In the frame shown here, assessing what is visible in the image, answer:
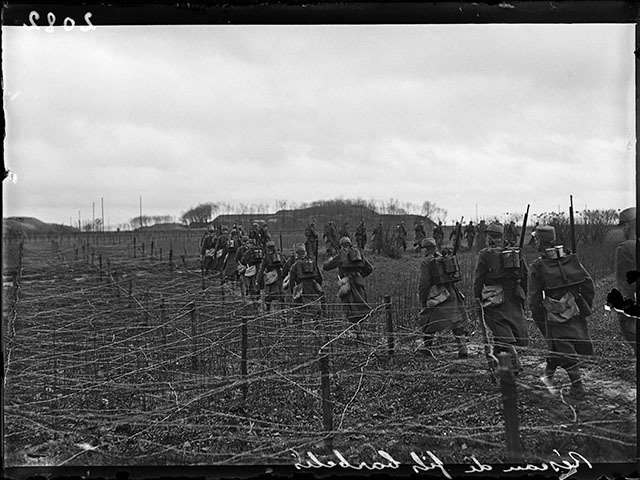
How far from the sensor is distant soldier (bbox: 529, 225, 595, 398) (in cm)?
251

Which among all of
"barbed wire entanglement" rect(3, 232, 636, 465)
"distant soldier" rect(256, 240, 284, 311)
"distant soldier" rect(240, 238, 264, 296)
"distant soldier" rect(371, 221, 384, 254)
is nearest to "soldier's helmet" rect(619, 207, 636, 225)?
"barbed wire entanglement" rect(3, 232, 636, 465)

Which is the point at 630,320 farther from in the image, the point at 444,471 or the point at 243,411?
the point at 243,411

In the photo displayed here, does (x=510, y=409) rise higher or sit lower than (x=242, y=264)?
lower

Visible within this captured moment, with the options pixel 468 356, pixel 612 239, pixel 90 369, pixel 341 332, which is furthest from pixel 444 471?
pixel 90 369

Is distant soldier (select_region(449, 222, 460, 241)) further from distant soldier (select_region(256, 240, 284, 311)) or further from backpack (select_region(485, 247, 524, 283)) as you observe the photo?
distant soldier (select_region(256, 240, 284, 311))

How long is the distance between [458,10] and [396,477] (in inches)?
75.9

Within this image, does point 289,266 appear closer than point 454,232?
No

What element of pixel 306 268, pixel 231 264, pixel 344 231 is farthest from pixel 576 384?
pixel 231 264

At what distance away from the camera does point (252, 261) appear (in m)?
2.79

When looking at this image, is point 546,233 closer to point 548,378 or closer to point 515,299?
point 515,299

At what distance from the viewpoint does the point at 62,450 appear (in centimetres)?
234
